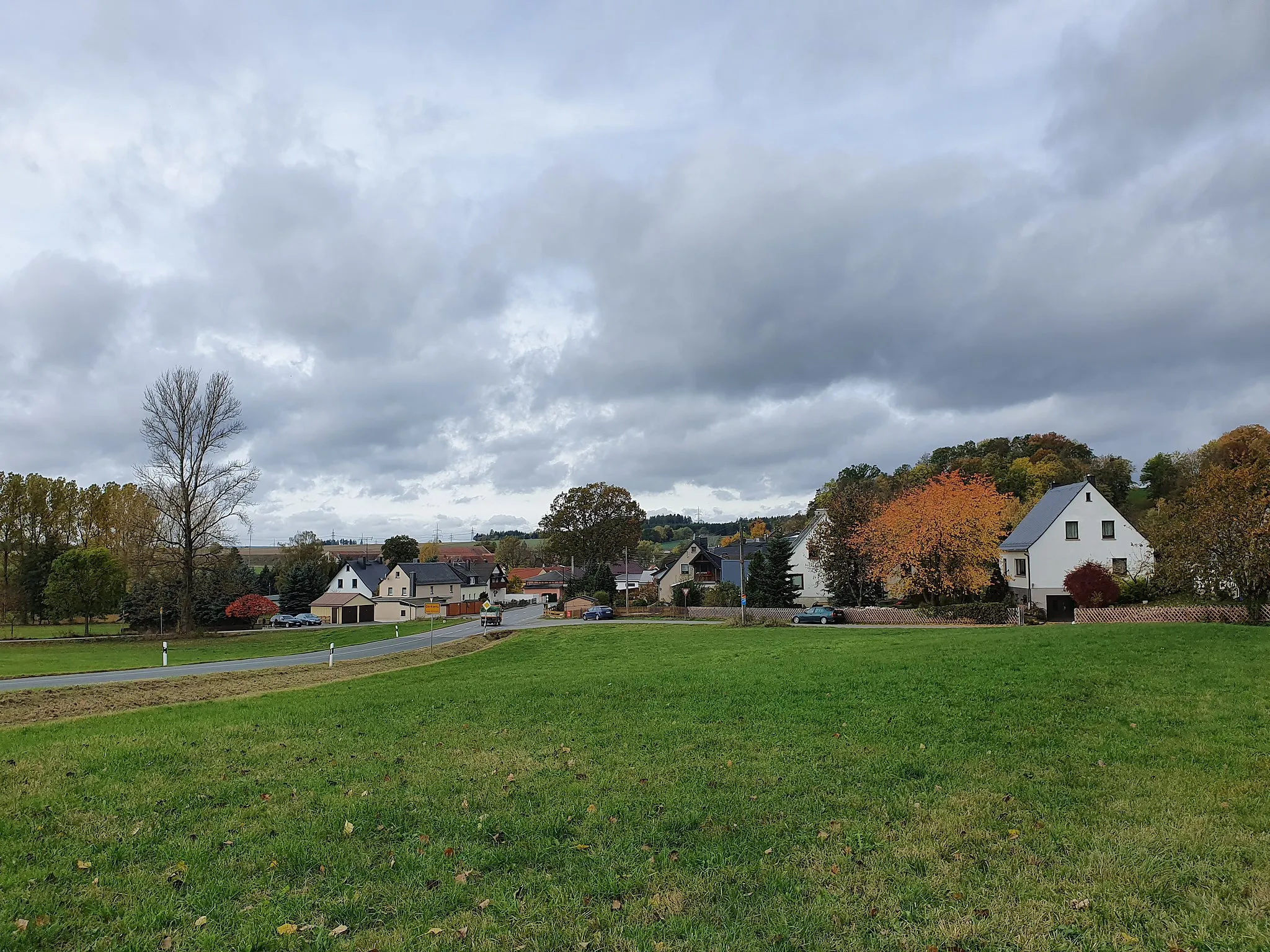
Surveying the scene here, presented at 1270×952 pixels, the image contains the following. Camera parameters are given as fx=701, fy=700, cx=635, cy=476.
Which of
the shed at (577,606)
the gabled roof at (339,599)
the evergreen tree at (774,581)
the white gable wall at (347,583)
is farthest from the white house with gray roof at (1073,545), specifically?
the white gable wall at (347,583)

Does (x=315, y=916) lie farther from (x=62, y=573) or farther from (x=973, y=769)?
(x=62, y=573)

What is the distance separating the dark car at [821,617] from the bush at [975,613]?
5.89 m

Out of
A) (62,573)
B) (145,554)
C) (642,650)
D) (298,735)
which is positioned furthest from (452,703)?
(62,573)

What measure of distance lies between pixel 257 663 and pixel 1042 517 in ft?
166

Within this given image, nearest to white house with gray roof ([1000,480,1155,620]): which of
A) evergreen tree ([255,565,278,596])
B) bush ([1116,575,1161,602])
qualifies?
bush ([1116,575,1161,602])

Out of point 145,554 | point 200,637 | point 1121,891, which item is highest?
point 145,554

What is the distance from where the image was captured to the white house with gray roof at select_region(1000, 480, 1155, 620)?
4703 centimetres

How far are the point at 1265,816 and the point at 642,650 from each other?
78.0 ft

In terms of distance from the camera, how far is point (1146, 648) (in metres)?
Answer: 18.2

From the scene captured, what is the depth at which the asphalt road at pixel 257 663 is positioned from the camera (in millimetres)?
24859

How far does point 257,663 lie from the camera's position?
3306 cm

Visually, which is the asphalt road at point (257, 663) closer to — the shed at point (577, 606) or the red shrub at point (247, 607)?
the shed at point (577, 606)

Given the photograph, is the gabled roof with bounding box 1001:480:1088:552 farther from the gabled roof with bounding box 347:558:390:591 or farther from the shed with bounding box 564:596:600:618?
the gabled roof with bounding box 347:558:390:591

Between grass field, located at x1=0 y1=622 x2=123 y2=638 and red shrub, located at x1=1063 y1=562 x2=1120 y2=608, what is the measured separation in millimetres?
69335
